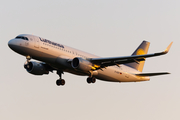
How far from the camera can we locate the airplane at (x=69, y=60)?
1574 inches

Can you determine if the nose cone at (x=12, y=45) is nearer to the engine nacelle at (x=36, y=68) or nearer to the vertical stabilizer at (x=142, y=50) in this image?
the engine nacelle at (x=36, y=68)

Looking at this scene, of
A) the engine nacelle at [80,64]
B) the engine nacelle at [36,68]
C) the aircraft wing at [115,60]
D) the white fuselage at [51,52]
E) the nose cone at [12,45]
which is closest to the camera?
the nose cone at [12,45]

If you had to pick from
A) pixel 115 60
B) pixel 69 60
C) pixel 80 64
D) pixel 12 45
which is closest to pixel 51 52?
pixel 69 60

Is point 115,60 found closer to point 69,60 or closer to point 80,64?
point 80,64

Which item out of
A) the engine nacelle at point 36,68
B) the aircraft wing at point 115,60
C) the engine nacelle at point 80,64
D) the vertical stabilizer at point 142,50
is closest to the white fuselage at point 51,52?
the engine nacelle at point 80,64

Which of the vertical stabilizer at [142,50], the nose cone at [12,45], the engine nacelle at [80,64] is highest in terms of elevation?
the vertical stabilizer at [142,50]

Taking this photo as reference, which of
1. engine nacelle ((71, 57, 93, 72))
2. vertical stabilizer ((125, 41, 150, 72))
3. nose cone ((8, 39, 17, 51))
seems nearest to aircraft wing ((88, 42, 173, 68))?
engine nacelle ((71, 57, 93, 72))

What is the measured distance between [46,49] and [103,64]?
7.84 m

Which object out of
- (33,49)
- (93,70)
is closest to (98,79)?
(93,70)

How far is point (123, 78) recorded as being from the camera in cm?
4862

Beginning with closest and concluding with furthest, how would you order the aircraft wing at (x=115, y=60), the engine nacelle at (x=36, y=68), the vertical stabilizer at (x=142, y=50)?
the aircraft wing at (x=115, y=60)
the engine nacelle at (x=36, y=68)
the vertical stabilizer at (x=142, y=50)

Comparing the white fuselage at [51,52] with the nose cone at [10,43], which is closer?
the nose cone at [10,43]

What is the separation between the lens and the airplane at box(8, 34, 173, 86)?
131 ft

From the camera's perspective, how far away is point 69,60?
41594 mm
